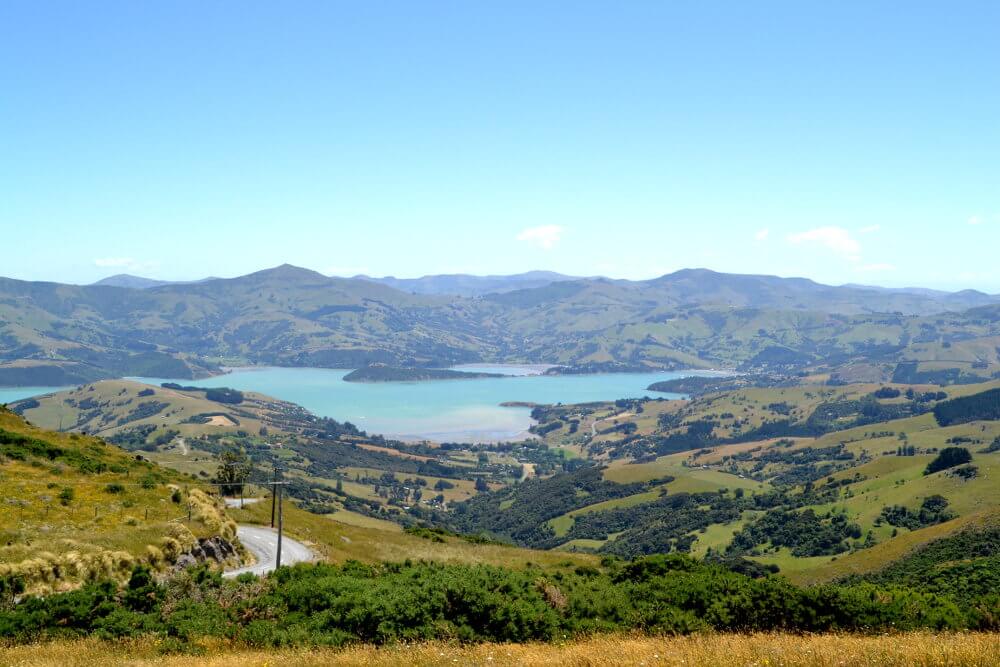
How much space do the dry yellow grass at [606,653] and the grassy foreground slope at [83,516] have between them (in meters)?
11.8

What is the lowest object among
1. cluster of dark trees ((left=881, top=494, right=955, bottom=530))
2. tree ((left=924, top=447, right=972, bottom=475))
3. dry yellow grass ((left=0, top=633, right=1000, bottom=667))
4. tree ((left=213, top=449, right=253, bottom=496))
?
cluster of dark trees ((left=881, top=494, right=955, bottom=530))

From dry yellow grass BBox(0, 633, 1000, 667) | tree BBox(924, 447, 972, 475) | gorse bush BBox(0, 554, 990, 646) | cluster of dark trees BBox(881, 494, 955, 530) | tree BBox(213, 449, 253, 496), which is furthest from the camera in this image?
tree BBox(924, 447, 972, 475)

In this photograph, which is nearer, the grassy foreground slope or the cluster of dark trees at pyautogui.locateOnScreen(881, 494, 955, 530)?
the grassy foreground slope

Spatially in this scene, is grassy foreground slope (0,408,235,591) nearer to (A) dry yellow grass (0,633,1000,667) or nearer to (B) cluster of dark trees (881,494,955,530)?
(A) dry yellow grass (0,633,1000,667)

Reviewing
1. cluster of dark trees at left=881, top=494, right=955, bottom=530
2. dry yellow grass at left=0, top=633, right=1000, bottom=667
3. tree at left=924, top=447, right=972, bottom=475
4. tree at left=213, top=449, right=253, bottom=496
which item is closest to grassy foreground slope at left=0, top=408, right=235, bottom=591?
dry yellow grass at left=0, top=633, right=1000, bottom=667

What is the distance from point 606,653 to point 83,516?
3303cm

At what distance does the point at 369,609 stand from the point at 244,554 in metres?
26.0

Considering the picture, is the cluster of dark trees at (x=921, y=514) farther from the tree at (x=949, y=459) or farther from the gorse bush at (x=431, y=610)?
the gorse bush at (x=431, y=610)

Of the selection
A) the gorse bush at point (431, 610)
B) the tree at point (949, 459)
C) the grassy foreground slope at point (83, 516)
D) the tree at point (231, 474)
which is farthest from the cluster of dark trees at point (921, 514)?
the grassy foreground slope at point (83, 516)

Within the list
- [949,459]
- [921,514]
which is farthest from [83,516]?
[949,459]

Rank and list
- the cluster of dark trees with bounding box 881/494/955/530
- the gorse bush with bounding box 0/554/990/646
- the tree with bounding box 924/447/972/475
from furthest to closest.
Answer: the tree with bounding box 924/447/972/475, the cluster of dark trees with bounding box 881/494/955/530, the gorse bush with bounding box 0/554/990/646

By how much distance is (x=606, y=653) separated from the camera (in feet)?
61.5

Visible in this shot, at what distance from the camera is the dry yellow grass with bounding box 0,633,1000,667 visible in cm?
1691

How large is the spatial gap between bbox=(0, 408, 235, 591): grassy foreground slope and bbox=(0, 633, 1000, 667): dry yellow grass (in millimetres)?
11808
